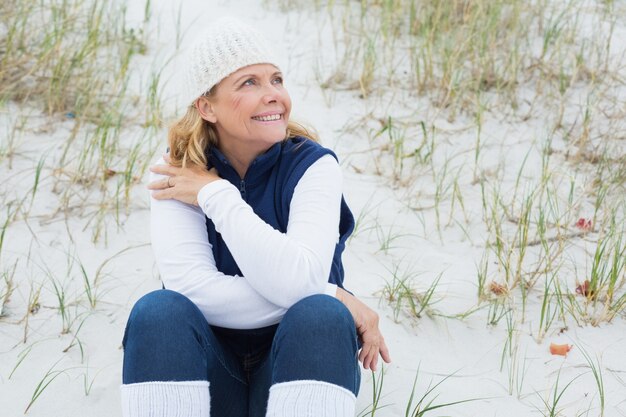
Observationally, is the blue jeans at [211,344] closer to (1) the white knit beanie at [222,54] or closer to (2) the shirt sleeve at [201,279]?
(2) the shirt sleeve at [201,279]

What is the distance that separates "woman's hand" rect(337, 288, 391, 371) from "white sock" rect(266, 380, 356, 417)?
26 centimetres

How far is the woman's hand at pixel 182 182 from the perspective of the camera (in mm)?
2330

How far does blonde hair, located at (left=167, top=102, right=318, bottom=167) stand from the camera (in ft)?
8.04

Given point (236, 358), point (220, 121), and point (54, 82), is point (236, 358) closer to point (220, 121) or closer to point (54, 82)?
point (220, 121)

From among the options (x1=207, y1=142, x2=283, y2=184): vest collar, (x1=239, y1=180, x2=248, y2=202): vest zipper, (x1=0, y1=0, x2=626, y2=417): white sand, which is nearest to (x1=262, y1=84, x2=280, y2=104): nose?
(x1=207, y1=142, x2=283, y2=184): vest collar

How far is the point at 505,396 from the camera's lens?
275 centimetres

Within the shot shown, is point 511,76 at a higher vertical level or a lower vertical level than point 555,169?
higher

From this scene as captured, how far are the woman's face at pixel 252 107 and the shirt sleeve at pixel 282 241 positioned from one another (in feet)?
0.72

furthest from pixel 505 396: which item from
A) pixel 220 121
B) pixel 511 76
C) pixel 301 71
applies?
pixel 301 71

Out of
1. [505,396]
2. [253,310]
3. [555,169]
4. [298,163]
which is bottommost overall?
[505,396]

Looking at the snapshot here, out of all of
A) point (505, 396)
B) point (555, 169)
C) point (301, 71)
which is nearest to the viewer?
point (505, 396)

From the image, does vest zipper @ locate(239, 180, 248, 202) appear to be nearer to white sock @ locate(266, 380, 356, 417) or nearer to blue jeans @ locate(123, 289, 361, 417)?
blue jeans @ locate(123, 289, 361, 417)

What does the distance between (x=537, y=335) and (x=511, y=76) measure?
203 centimetres

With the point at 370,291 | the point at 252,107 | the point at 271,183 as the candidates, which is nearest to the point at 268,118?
the point at 252,107
